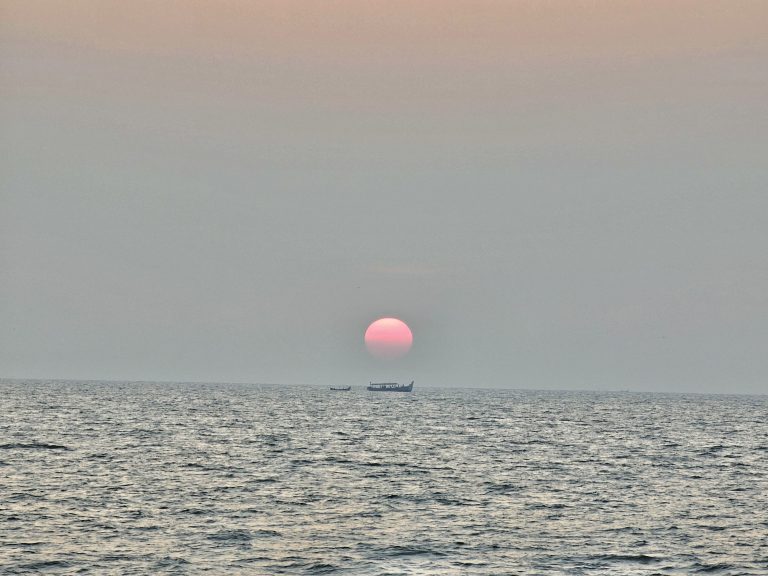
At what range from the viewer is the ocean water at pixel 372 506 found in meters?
44.3

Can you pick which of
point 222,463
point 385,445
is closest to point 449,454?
point 385,445

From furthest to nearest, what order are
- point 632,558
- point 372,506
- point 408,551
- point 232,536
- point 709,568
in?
point 372,506
point 232,536
point 408,551
point 632,558
point 709,568

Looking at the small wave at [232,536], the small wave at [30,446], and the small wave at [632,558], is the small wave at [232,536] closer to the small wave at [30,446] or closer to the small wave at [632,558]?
the small wave at [632,558]

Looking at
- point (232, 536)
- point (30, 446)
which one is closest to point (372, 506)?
point (232, 536)

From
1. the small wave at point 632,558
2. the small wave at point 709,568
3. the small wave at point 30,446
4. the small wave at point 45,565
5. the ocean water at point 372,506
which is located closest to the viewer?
the small wave at point 45,565

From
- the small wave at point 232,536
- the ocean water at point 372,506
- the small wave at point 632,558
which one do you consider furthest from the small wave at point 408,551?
the small wave at point 632,558

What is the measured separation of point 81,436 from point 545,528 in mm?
74379

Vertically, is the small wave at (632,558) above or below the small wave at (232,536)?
below

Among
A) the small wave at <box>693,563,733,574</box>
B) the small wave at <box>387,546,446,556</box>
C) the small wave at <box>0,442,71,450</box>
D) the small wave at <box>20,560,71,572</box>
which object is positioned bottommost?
the small wave at <box>20,560,71,572</box>

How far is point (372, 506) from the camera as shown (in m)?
59.9

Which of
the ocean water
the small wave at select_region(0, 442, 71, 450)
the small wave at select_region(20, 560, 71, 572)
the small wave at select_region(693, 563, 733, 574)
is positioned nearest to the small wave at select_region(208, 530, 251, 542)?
the ocean water

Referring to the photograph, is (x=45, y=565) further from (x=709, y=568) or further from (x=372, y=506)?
(x=709, y=568)

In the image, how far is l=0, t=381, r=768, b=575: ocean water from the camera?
44281mm

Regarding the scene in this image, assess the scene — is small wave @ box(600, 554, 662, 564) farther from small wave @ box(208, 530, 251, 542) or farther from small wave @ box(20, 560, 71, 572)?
small wave @ box(20, 560, 71, 572)
